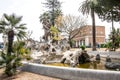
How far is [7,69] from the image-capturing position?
16.8 meters

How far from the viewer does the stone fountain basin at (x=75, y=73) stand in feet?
35.0

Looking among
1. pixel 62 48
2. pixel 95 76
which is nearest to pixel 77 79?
pixel 95 76

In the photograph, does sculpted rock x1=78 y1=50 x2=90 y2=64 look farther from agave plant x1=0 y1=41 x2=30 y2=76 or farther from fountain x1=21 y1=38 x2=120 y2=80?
agave plant x1=0 y1=41 x2=30 y2=76

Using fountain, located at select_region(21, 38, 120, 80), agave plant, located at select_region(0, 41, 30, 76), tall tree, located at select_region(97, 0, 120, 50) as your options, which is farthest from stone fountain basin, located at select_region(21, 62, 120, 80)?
tall tree, located at select_region(97, 0, 120, 50)

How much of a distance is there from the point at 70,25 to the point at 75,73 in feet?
148

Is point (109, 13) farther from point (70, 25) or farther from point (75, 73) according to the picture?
point (70, 25)

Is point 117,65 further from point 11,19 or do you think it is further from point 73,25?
point 73,25

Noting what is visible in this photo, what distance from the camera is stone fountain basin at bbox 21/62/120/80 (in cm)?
1067

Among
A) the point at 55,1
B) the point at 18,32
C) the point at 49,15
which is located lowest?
the point at 18,32

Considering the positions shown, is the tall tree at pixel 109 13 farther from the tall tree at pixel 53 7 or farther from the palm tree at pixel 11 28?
the tall tree at pixel 53 7

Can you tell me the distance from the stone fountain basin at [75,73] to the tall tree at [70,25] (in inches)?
1562

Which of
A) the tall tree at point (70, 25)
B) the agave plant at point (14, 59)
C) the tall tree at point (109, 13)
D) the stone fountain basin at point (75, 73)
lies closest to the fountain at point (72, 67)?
the stone fountain basin at point (75, 73)

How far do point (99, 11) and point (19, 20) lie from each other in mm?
13278

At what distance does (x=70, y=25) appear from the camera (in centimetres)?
5716
